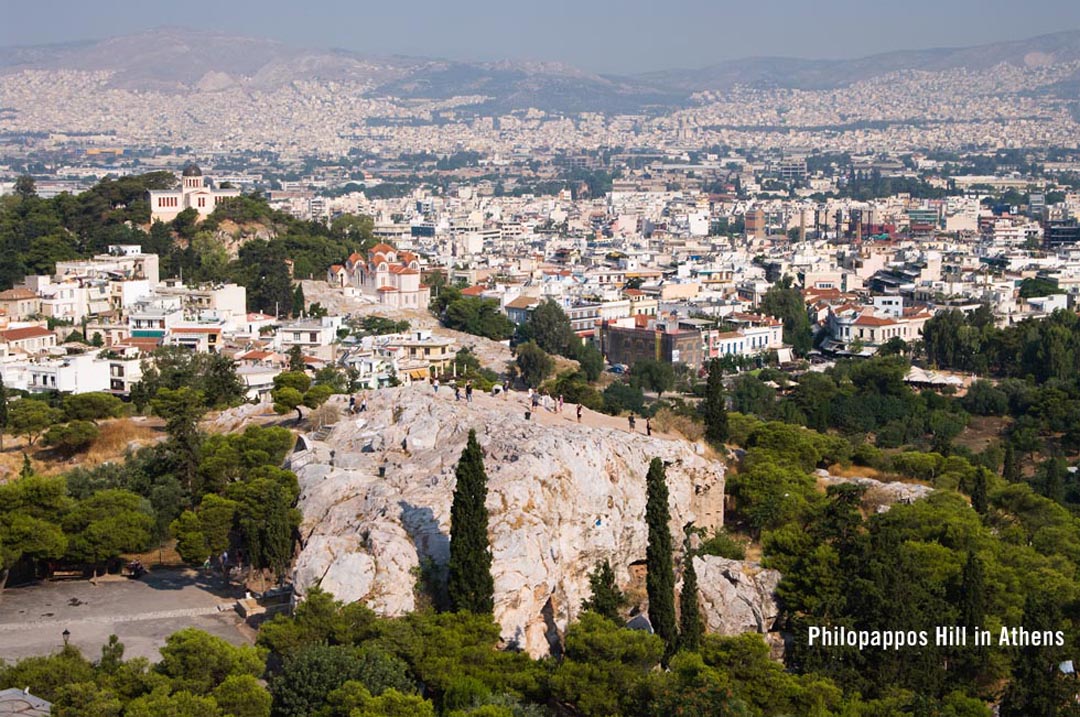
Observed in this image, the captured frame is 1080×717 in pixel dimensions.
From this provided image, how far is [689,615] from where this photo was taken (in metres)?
11.6

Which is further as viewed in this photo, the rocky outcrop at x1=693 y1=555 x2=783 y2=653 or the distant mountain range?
the distant mountain range

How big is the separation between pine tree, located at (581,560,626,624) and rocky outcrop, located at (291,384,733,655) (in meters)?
0.18

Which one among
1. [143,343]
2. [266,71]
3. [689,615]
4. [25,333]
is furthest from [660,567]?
[266,71]

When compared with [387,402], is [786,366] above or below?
below

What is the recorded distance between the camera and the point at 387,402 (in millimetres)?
14492

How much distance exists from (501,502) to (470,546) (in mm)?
857

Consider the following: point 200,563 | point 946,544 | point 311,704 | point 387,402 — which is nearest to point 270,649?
point 311,704

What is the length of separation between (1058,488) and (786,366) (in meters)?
14.2

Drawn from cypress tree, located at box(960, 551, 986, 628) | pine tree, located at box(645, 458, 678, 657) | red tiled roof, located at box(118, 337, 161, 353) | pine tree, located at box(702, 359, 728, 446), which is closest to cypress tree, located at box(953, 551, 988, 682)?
cypress tree, located at box(960, 551, 986, 628)

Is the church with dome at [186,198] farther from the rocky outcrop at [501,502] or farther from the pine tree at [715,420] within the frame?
the rocky outcrop at [501,502]

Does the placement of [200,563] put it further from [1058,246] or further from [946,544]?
[1058,246]

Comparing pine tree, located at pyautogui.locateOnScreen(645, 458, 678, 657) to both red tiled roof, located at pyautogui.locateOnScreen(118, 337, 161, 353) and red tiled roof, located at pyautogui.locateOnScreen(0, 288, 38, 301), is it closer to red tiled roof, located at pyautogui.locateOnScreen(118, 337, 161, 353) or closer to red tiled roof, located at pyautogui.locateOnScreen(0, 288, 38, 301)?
red tiled roof, located at pyautogui.locateOnScreen(118, 337, 161, 353)

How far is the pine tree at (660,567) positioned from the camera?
11.5m

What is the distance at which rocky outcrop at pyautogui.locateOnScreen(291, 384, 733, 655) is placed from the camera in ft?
38.0
